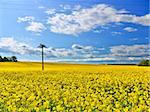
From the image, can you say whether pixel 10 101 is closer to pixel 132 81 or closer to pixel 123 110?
pixel 123 110

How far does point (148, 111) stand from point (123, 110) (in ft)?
1.68

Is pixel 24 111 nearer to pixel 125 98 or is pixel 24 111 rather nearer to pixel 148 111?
pixel 148 111

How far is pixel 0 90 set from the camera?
12.7 m

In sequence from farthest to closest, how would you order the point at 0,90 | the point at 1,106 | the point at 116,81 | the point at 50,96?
the point at 116,81 < the point at 0,90 < the point at 50,96 < the point at 1,106

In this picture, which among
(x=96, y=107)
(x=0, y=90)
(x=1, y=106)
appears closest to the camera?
(x=96, y=107)

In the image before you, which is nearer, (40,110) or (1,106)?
(40,110)

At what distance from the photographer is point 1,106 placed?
9.39 metres

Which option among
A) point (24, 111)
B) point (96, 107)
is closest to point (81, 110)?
point (96, 107)

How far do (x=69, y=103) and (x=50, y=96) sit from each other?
1411 mm

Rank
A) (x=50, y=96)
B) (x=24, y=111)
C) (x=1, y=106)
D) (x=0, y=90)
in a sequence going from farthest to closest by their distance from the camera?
(x=0, y=90), (x=50, y=96), (x=1, y=106), (x=24, y=111)

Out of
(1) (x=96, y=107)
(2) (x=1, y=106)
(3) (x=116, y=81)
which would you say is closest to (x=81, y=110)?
(1) (x=96, y=107)

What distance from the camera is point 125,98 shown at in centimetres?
1075

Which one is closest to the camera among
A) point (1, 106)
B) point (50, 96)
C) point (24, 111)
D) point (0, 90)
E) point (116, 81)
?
point (24, 111)

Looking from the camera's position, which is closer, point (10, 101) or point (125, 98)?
point (10, 101)
